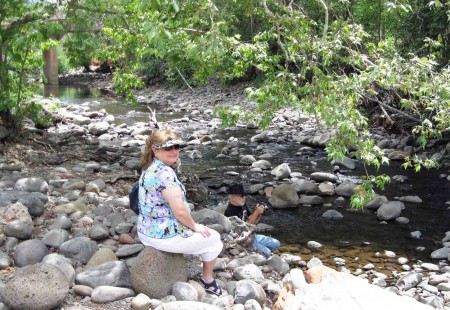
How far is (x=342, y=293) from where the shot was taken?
3459 mm

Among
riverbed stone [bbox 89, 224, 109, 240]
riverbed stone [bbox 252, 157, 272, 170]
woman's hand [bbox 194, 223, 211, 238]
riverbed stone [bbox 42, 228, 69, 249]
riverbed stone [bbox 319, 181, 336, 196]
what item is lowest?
riverbed stone [bbox 252, 157, 272, 170]

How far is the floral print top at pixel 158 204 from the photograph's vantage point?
366 cm

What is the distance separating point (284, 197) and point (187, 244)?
13.9ft

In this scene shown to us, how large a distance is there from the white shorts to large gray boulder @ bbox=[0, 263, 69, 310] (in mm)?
688

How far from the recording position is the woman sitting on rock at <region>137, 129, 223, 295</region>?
365cm

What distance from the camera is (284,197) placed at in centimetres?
781

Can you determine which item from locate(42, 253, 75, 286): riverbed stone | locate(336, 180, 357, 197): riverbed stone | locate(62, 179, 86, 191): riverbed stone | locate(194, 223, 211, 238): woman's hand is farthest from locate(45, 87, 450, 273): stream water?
locate(42, 253, 75, 286): riverbed stone

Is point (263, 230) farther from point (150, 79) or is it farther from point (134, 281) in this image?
point (150, 79)

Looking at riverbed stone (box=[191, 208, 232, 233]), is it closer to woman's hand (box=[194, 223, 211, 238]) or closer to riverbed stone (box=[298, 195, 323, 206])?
woman's hand (box=[194, 223, 211, 238])

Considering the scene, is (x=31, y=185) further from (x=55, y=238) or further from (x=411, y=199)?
(x=411, y=199)

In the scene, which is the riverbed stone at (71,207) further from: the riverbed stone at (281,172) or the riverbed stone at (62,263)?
the riverbed stone at (281,172)

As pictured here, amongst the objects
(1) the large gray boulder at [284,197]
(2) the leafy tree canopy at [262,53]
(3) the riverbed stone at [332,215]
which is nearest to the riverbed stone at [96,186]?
(2) the leafy tree canopy at [262,53]

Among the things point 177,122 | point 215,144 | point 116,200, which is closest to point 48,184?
point 116,200

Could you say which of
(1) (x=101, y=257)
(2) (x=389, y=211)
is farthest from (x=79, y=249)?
(2) (x=389, y=211)
